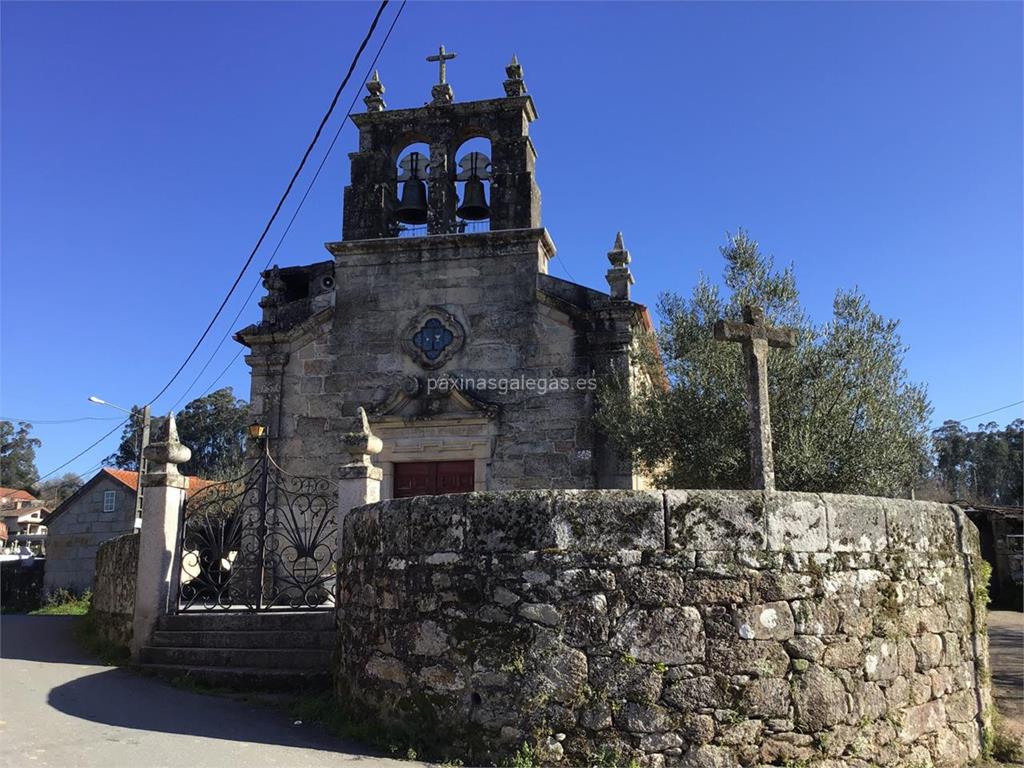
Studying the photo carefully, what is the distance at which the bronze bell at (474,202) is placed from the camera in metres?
12.3

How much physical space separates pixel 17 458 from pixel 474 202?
67.5 metres

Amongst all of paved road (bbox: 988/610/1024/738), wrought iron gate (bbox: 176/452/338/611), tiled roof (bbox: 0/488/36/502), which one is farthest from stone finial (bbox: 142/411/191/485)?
tiled roof (bbox: 0/488/36/502)

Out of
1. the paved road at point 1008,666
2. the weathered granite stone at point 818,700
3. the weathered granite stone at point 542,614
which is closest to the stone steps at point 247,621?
the weathered granite stone at point 542,614

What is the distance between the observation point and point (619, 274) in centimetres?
1166

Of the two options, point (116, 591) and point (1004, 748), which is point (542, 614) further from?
point (116, 591)

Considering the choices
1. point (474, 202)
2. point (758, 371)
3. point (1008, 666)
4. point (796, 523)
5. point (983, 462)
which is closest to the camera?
point (796, 523)

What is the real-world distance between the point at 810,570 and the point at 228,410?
173 feet

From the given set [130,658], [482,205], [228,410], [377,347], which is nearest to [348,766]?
[130,658]

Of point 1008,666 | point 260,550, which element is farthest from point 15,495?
point 1008,666

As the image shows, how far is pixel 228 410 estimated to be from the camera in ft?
175

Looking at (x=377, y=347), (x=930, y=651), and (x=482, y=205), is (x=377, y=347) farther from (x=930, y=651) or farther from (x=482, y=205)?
(x=930, y=651)

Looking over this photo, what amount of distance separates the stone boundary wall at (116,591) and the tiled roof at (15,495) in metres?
49.9

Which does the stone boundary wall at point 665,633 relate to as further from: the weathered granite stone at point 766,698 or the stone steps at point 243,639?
the stone steps at point 243,639

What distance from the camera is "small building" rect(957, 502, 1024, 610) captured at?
14.9 metres
